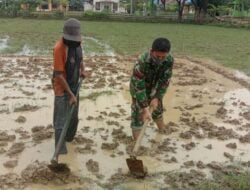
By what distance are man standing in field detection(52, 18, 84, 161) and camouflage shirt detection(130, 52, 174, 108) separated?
665 mm

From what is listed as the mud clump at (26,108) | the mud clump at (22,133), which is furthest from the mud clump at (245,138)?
the mud clump at (26,108)

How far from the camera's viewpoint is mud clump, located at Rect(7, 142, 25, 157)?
551 centimetres

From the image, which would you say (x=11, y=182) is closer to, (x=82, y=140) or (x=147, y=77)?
(x=82, y=140)

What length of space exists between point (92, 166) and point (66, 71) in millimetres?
1098

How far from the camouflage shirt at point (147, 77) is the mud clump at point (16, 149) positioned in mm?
1504

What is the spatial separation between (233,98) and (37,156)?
4868 millimetres

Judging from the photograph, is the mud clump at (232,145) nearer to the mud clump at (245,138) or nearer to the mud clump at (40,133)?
the mud clump at (245,138)

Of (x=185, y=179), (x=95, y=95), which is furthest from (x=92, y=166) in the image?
(x=95, y=95)

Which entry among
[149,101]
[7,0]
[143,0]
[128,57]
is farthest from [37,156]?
[143,0]

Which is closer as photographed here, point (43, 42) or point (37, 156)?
point (37, 156)

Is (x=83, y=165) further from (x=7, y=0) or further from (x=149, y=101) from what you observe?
(x=7, y=0)

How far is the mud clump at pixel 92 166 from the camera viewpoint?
5.11m

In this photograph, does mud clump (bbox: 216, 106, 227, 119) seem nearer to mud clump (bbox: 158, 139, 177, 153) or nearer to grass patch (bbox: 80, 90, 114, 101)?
mud clump (bbox: 158, 139, 177, 153)

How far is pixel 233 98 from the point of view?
914 centimetres
